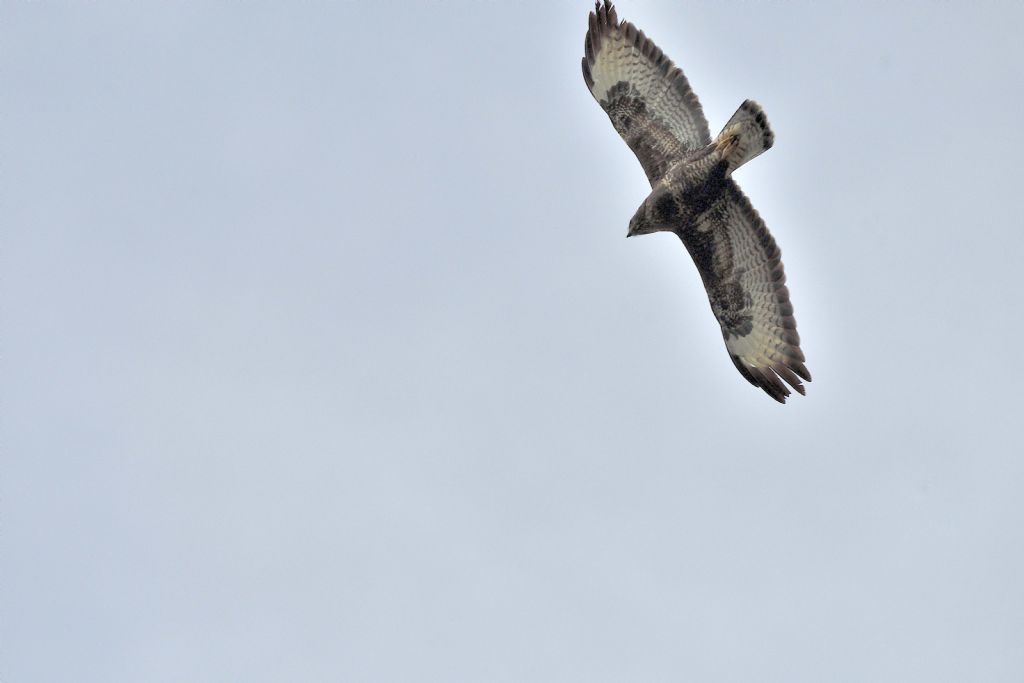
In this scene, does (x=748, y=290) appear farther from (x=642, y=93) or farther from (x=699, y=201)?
(x=642, y=93)

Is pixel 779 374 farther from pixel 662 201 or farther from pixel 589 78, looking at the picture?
pixel 589 78

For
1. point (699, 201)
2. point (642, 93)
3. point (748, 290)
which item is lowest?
point (748, 290)

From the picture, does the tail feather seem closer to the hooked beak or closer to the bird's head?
the bird's head

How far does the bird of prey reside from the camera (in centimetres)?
1403

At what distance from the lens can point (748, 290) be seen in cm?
1473

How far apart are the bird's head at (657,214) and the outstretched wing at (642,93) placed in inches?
19.6

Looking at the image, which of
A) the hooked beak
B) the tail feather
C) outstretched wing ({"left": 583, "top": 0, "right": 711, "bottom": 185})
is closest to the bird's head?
the hooked beak

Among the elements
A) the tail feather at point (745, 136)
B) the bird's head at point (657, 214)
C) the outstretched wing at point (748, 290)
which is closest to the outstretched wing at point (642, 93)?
the bird's head at point (657, 214)

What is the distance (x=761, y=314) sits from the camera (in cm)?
1477

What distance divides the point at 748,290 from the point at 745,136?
89.8 inches

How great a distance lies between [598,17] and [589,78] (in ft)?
2.81

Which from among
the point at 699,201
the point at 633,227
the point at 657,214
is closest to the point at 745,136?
the point at 699,201

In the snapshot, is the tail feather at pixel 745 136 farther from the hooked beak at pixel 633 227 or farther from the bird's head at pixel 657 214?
the hooked beak at pixel 633 227

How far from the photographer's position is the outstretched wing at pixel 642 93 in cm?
1449
